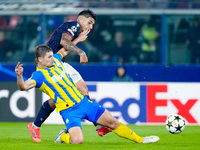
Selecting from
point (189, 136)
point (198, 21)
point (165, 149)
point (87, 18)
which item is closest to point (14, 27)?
point (198, 21)

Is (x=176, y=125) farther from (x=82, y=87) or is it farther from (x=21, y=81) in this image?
(x=21, y=81)

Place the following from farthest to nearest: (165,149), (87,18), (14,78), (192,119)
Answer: (14,78) < (192,119) < (87,18) < (165,149)

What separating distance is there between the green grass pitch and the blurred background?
2.80m

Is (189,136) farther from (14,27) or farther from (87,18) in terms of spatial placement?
(14,27)

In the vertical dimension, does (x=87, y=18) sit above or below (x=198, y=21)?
below

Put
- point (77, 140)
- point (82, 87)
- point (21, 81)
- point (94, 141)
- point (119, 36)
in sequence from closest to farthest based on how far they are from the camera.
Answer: point (21, 81) < point (77, 140) < point (94, 141) < point (82, 87) < point (119, 36)

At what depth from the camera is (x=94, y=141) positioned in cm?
779

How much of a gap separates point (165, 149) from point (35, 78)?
195cm

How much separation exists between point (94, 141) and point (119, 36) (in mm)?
5782

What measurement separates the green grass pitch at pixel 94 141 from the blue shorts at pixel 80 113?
1.02 feet

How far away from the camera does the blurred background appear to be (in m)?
13.0

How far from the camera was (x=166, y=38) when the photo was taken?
13.1 metres

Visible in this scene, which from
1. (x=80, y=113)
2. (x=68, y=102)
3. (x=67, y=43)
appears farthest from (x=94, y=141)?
(x=67, y=43)

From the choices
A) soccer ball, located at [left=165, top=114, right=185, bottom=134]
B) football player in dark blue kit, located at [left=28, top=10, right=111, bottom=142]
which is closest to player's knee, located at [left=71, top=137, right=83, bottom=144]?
football player in dark blue kit, located at [left=28, top=10, right=111, bottom=142]
